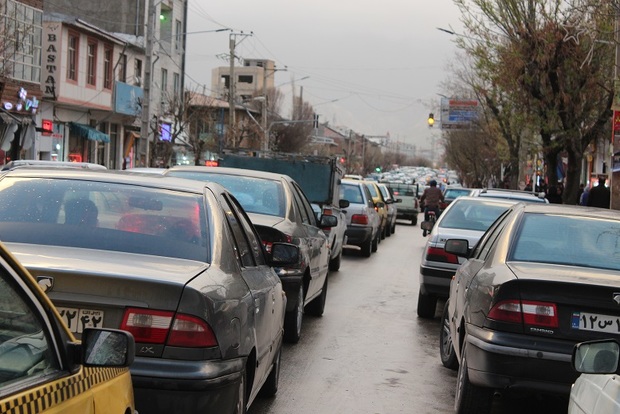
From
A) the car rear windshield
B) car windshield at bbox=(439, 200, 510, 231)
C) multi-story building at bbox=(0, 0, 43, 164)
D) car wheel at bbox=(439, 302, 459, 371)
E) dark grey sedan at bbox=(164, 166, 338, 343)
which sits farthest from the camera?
multi-story building at bbox=(0, 0, 43, 164)

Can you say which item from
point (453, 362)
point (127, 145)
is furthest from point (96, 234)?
point (127, 145)

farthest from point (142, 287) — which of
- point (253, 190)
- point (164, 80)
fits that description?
point (164, 80)

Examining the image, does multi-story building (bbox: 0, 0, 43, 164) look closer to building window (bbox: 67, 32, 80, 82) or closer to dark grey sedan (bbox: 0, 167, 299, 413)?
building window (bbox: 67, 32, 80, 82)

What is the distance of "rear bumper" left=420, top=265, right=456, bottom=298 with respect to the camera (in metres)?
12.1

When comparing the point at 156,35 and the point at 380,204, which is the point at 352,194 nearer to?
the point at 380,204

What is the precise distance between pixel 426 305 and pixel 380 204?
15.8m

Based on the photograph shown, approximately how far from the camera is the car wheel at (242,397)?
17.3 feet

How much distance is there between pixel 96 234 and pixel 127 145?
4344 centimetres

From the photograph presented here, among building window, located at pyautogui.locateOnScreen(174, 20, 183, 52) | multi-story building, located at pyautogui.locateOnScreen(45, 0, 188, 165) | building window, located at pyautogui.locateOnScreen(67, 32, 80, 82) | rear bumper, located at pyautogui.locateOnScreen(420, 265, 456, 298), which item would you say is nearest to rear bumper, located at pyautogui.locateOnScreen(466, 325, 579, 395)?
rear bumper, located at pyautogui.locateOnScreen(420, 265, 456, 298)

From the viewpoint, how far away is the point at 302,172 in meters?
20.0

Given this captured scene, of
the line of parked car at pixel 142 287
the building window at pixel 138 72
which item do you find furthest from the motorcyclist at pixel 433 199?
the line of parked car at pixel 142 287

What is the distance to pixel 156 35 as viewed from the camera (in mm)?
51844

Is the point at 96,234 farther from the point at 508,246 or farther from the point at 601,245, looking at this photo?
the point at 601,245

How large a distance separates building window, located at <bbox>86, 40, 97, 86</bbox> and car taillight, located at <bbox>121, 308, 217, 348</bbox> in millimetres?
36464
